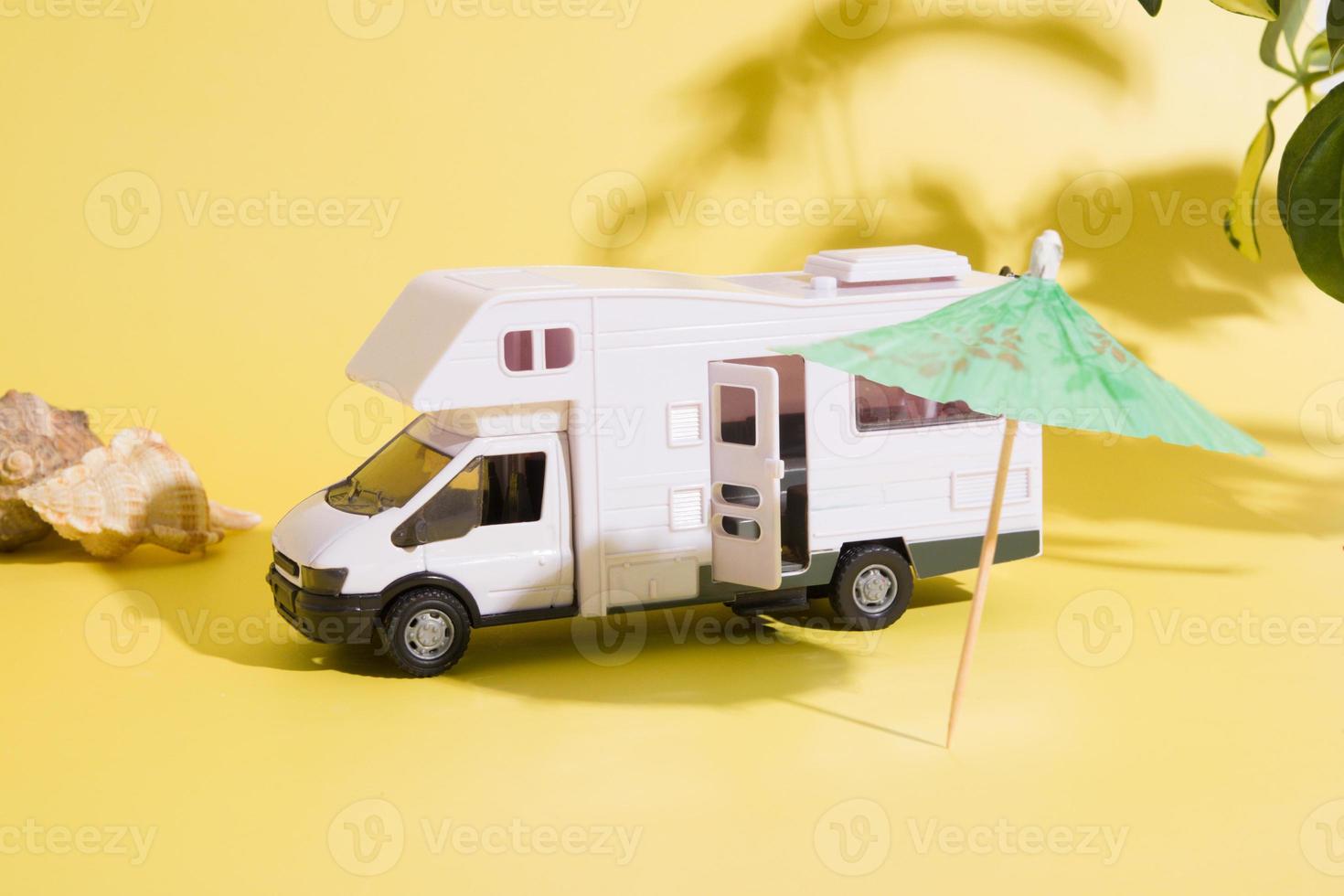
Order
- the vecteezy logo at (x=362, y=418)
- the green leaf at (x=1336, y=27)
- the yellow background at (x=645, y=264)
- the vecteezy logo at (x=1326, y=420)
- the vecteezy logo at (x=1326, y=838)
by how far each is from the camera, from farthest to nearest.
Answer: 1. the vecteezy logo at (x=362, y=418)
2. the vecteezy logo at (x=1326, y=420)
3. the green leaf at (x=1336, y=27)
4. the yellow background at (x=645, y=264)
5. the vecteezy logo at (x=1326, y=838)

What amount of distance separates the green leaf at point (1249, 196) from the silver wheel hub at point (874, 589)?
3.12 meters

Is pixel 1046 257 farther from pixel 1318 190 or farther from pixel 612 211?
pixel 612 211

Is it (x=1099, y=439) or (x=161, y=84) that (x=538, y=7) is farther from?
(x=1099, y=439)

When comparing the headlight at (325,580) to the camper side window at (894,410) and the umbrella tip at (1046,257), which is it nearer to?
the camper side window at (894,410)

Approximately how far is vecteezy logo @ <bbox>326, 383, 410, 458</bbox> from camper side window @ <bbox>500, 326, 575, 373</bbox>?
4.32m

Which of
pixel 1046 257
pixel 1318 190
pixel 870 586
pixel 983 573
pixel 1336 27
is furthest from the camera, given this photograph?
pixel 1336 27

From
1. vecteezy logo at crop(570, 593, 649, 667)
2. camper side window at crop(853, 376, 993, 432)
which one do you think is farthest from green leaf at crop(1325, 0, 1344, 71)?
vecteezy logo at crop(570, 593, 649, 667)

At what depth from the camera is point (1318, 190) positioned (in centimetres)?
952

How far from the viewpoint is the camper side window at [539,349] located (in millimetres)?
8484

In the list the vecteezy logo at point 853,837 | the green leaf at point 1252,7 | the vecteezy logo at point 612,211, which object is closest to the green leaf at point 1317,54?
the green leaf at point 1252,7

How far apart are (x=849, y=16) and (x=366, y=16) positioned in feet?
12.4

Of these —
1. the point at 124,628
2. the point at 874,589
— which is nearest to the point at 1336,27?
the point at 874,589

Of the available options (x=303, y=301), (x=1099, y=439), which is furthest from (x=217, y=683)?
(x=1099, y=439)

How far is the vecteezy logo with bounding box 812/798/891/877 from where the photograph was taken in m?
6.71
